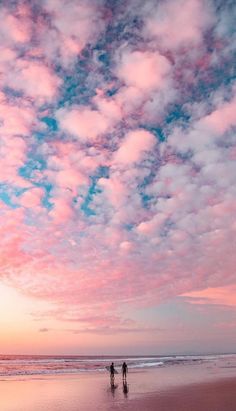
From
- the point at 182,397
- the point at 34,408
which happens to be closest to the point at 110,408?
the point at 34,408

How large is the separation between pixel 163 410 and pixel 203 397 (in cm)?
670

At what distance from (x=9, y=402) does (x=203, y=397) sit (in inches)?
554

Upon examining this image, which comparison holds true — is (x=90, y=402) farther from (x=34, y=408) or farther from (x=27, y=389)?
(x=27, y=389)

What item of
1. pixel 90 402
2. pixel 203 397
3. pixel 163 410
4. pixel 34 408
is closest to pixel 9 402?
pixel 34 408

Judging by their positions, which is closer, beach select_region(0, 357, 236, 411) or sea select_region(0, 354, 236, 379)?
beach select_region(0, 357, 236, 411)

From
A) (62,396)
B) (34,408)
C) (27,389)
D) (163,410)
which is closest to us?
(163,410)

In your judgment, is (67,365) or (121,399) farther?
(67,365)

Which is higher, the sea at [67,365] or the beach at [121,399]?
the sea at [67,365]

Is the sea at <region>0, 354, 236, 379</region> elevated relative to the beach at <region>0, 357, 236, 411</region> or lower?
elevated

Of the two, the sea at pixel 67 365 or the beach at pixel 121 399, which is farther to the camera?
the sea at pixel 67 365

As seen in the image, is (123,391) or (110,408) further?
(123,391)

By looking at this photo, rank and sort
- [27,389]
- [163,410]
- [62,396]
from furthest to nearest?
1. [27,389]
2. [62,396]
3. [163,410]

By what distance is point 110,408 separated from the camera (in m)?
23.3

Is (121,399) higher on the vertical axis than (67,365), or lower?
lower
